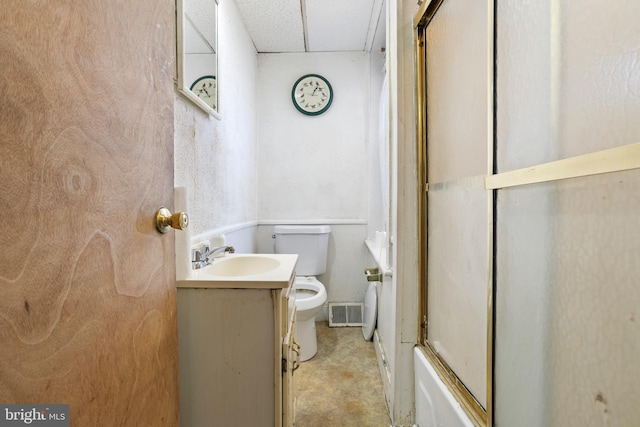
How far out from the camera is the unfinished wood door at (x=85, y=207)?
1.14ft

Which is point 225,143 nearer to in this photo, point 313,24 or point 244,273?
A: point 244,273

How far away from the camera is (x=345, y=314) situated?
7.89ft

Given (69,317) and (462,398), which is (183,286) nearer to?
(69,317)

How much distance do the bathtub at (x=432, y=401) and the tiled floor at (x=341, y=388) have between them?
1.19 feet

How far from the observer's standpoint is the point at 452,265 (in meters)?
0.92

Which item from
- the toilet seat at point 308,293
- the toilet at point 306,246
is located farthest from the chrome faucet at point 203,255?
the toilet at point 306,246

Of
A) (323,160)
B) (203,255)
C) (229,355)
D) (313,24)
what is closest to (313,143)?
(323,160)

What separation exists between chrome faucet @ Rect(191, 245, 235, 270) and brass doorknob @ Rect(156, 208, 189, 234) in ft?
1.15

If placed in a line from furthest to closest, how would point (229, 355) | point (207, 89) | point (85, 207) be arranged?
point (207, 89) → point (229, 355) → point (85, 207)

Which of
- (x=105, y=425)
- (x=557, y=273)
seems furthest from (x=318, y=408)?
(x=557, y=273)

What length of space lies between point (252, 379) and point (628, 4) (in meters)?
1.07

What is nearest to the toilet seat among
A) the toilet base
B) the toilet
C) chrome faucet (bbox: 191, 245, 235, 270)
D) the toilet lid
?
the toilet

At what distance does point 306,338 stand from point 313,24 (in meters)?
2.16

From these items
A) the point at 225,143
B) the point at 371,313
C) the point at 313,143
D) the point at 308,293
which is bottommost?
the point at 371,313
